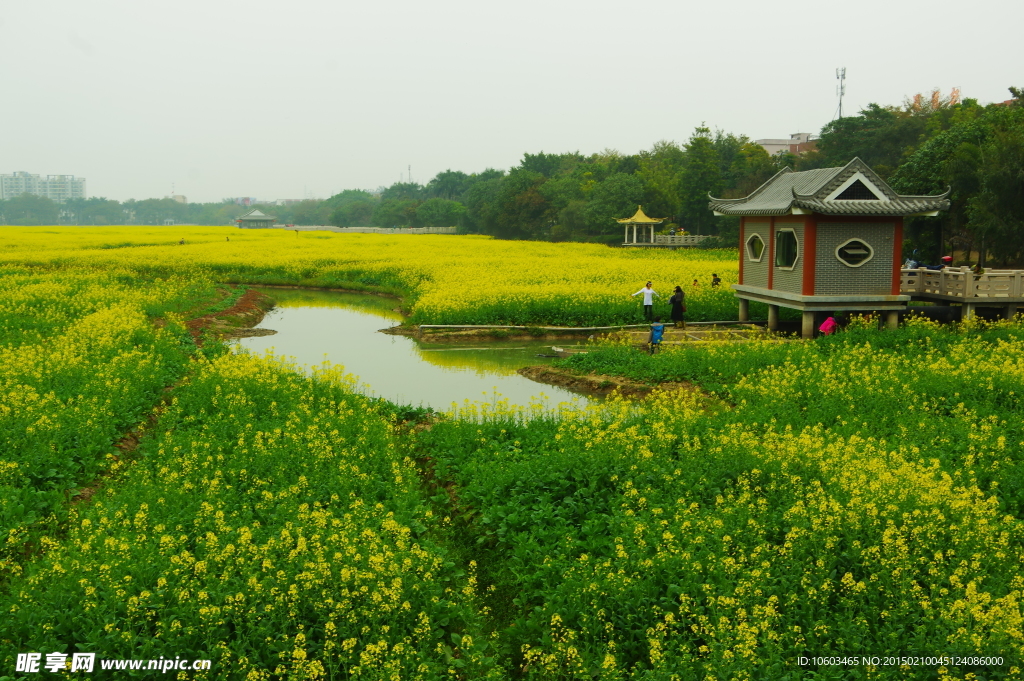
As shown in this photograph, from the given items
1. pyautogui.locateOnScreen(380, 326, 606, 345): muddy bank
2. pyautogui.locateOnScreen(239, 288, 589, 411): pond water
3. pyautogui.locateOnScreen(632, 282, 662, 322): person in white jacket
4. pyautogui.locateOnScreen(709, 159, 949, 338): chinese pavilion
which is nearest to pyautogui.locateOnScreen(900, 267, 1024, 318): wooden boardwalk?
pyautogui.locateOnScreen(709, 159, 949, 338): chinese pavilion

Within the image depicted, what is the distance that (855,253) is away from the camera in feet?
64.4

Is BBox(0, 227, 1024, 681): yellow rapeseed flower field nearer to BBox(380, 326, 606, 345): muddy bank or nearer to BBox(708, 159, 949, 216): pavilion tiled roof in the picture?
BBox(708, 159, 949, 216): pavilion tiled roof

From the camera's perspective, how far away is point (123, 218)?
169 m

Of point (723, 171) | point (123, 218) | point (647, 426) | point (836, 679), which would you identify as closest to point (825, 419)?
point (647, 426)

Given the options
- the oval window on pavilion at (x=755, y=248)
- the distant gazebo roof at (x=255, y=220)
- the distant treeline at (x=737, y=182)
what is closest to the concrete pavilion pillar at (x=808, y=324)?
the oval window on pavilion at (x=755, y=248)

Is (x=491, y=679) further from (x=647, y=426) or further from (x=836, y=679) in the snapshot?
(x=647, y=426)

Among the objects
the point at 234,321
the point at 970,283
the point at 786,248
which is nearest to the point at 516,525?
the point at 786,248

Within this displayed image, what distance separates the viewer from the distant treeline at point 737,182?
28125mm

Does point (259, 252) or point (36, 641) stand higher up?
point (259, 252)

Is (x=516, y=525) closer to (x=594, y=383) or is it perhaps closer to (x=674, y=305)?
(x=594, y=383)

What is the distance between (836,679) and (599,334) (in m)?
17.0

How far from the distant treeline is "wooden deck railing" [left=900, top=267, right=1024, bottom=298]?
8649 mm

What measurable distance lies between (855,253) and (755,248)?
10.3 ft

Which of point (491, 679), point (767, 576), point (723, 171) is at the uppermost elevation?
point (723, 171)
